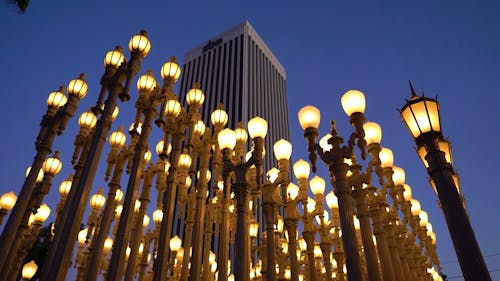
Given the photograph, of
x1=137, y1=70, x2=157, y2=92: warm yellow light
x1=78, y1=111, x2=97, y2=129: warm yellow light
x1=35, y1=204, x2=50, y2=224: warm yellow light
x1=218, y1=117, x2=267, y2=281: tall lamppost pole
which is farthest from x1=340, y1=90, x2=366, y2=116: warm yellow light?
x1=35, y1=204, x2=50, y2=224: warm yellow light

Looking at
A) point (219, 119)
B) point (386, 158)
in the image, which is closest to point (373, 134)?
point (386, 158)

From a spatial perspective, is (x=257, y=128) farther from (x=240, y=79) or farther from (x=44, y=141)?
(x=240, y=79)

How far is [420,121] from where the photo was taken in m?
5.10

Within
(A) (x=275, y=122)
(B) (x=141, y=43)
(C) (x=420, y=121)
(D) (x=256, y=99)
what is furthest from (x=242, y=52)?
(C) (x=420, y=121)

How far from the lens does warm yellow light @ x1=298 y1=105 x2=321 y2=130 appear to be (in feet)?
25.5

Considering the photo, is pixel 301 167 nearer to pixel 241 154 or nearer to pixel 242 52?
pixel 241 154

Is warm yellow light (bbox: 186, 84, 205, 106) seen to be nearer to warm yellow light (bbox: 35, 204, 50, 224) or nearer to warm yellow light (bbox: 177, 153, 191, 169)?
A: warm yellow light (bbox: 177, 153, 191, 169)

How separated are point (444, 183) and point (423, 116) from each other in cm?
111

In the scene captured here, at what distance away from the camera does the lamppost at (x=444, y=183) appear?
152 inches

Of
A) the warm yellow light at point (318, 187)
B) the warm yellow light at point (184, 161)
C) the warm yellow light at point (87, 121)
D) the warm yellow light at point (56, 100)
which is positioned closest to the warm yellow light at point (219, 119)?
the warm yellow light at point (184, 161)

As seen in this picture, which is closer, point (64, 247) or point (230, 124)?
point (64, 247)

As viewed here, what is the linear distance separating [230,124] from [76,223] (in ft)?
210

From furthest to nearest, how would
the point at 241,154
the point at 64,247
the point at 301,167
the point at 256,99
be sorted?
the point at 256,99, the point at 301,167, the point at 241,154, the point at 64,247

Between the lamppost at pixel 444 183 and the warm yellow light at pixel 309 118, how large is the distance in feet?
7.69
